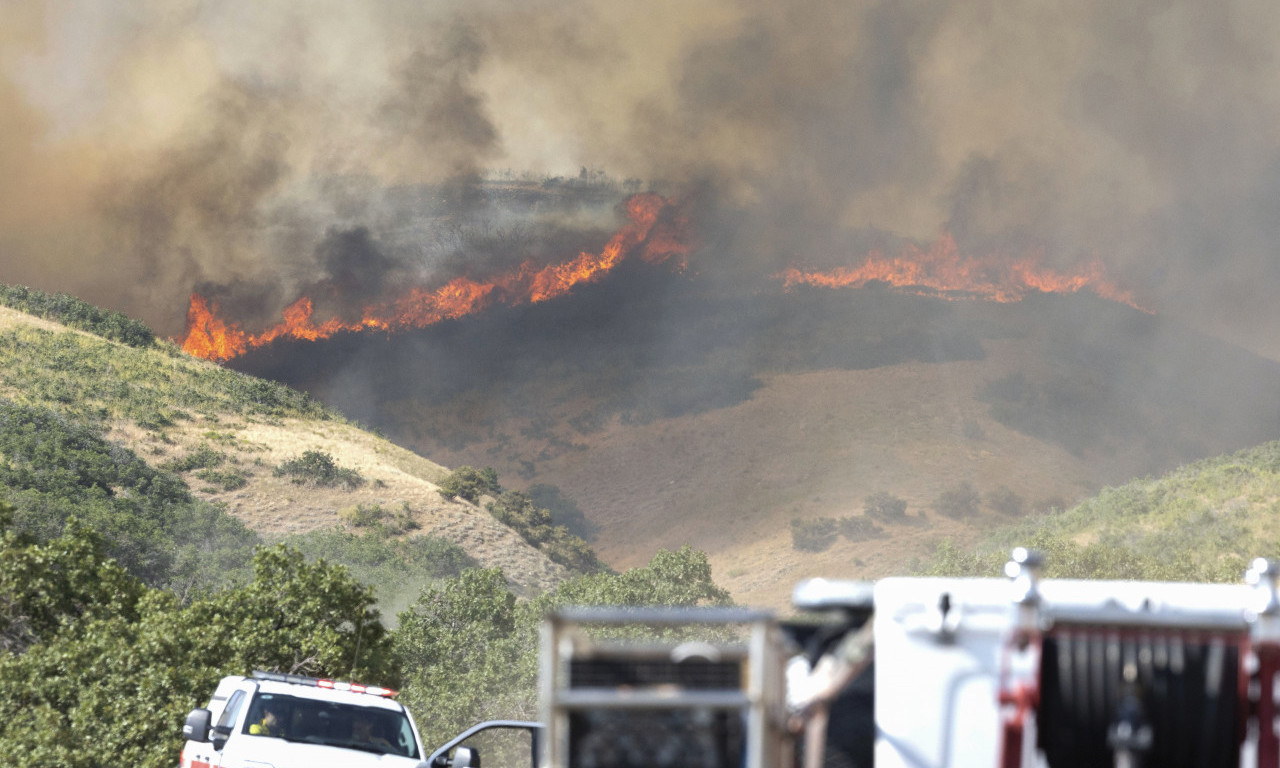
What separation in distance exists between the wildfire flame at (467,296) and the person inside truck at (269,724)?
143m

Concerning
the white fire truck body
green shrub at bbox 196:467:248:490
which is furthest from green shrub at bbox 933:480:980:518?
A: the white fire truck body

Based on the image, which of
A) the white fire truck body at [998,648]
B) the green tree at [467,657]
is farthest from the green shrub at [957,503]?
the white fire truck body at [998,648]

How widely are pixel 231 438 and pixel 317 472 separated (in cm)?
809

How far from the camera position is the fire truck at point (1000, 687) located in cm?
388

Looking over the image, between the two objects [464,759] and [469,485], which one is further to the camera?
[469,485]

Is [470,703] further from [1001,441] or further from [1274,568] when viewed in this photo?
[1001,441]

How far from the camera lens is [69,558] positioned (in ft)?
86.6

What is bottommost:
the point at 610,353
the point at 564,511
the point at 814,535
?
the point at 814,535

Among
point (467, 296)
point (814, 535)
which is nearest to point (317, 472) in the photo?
point (814, 535)

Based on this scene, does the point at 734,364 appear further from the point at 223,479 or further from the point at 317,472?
the point at 223,479

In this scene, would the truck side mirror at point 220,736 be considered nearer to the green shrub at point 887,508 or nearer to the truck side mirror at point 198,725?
the truck side mirror at point 198,725

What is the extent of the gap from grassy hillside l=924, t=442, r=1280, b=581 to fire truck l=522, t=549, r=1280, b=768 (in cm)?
4037

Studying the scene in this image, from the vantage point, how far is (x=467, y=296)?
155375mm

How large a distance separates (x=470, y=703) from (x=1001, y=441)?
268ft
